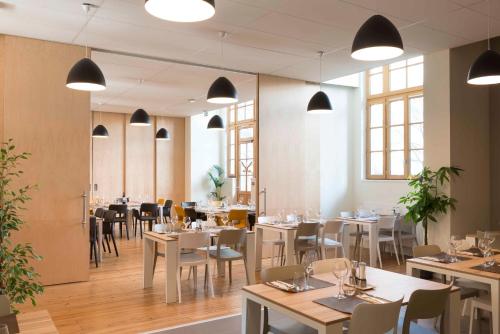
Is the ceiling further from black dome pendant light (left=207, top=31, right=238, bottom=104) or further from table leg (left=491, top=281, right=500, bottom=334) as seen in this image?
table leg (left=491, top=281, right=500, bottom=334)

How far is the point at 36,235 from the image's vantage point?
5.68 m

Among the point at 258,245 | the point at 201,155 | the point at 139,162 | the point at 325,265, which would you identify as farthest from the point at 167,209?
the point at 325,265

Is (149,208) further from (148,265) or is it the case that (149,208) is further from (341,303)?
(341,303)

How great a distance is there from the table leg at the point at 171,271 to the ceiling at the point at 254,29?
272 cm

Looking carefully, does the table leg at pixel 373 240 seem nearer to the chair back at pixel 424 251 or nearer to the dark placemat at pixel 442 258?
the chair back at pixel 424 251

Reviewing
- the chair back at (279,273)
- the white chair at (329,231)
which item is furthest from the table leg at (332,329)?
the white chair at (329,231)

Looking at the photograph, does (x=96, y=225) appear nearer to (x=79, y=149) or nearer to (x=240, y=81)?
(x=79, y=149)

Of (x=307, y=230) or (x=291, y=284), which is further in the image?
(x=307, y=230)

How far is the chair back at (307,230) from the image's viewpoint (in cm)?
620

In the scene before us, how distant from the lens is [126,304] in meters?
5.01

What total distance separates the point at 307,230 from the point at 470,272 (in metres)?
3.00

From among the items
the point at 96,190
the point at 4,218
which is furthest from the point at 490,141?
the point at 96,190

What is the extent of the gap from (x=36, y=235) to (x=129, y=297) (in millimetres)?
1563

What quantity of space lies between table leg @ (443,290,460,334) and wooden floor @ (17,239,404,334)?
250cm
